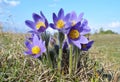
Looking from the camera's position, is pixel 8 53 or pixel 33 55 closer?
pixel 33 55

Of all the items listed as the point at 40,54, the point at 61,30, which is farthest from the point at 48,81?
the point at 61,30

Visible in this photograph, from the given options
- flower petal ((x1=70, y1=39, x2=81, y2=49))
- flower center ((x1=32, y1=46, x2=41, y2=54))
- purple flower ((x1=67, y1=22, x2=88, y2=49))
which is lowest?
flower center ((x1=32, y1=46, x2=41, y2=54))

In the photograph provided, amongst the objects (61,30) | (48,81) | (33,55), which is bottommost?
(48,81)

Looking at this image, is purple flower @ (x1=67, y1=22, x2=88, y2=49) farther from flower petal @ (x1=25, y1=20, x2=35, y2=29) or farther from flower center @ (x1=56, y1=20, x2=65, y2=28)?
flower petal @ (x1=25, y1=20, x2=35, y2=29)

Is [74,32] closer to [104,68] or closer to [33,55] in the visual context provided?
[33,55]

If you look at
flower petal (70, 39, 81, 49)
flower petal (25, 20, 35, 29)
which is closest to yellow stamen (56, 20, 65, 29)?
flower petal (70, 39, 81, 49)

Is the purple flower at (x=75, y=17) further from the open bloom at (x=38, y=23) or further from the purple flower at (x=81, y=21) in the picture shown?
the open bloom at (x=38, y=23)
